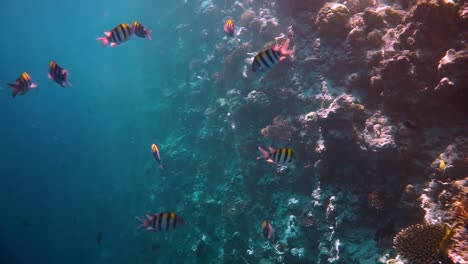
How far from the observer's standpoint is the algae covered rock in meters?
6.59

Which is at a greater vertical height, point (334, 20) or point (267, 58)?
point (334, 20)

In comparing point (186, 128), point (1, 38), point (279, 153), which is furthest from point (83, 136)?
point (1, 38)

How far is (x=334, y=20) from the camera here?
6.64m

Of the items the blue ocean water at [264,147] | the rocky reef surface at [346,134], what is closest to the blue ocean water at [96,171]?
the blue ocean water at [264,147]

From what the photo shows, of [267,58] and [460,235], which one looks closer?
[460,235]

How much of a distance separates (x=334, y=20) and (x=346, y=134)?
282 centimetres

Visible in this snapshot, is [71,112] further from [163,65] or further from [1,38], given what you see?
[1,38]

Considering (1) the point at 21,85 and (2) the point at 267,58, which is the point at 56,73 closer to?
(1) the point at 21,85

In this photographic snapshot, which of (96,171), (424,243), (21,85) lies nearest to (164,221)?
(424,243)

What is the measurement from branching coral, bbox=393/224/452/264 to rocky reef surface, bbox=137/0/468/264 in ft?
0.48

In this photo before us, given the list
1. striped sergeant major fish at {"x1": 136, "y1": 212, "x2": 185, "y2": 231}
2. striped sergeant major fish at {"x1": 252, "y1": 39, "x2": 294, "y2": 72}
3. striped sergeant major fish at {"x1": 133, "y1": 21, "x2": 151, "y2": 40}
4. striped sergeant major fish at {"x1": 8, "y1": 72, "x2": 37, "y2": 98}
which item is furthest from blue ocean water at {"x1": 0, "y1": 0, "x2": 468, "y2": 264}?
striped sergeant major fish at {"x1": 8, "y1": 72, "x2": 37, "y2": 98}

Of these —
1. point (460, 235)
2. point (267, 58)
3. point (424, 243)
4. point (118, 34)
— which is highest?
point (118, 34)

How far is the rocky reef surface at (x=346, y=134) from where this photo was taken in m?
4.55

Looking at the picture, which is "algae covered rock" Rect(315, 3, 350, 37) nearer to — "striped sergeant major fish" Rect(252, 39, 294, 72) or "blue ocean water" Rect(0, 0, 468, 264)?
"blue ocean water" Rect(0, 0, 468, 264)
